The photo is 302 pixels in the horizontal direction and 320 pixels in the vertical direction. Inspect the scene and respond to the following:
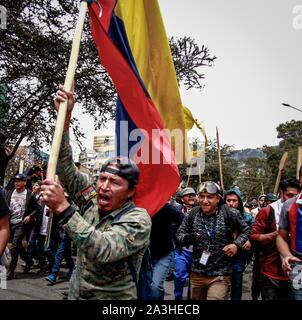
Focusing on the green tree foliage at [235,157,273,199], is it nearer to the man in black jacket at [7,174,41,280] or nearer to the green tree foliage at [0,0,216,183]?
the green tree foliage at [0,0,216,183]

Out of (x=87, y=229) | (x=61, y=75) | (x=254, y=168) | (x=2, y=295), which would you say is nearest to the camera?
(x=87, y=229)

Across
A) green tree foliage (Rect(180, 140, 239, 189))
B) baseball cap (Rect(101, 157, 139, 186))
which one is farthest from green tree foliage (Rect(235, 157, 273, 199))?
baseball cap (Rect(101, 157, 139, 186))

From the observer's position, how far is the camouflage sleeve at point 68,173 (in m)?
2.99

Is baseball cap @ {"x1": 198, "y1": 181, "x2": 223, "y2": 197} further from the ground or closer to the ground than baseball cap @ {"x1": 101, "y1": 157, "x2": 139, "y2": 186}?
closer to the ground

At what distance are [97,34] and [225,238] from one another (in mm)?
2488

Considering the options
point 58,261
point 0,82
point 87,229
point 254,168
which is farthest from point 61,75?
point 254,168

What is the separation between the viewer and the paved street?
6230 millimetres

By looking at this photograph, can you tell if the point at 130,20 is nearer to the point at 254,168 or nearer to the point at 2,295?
the point at 2,295

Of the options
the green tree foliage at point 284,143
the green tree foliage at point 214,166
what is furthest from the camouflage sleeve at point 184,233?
the green tree foliage at point 284,143

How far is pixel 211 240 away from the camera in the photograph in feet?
15.4

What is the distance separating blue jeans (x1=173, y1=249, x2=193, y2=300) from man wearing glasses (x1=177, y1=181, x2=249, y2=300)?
1481 mm

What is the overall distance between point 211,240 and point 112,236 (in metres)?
2.61

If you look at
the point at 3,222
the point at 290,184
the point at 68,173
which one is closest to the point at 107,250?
the point at 68,173
